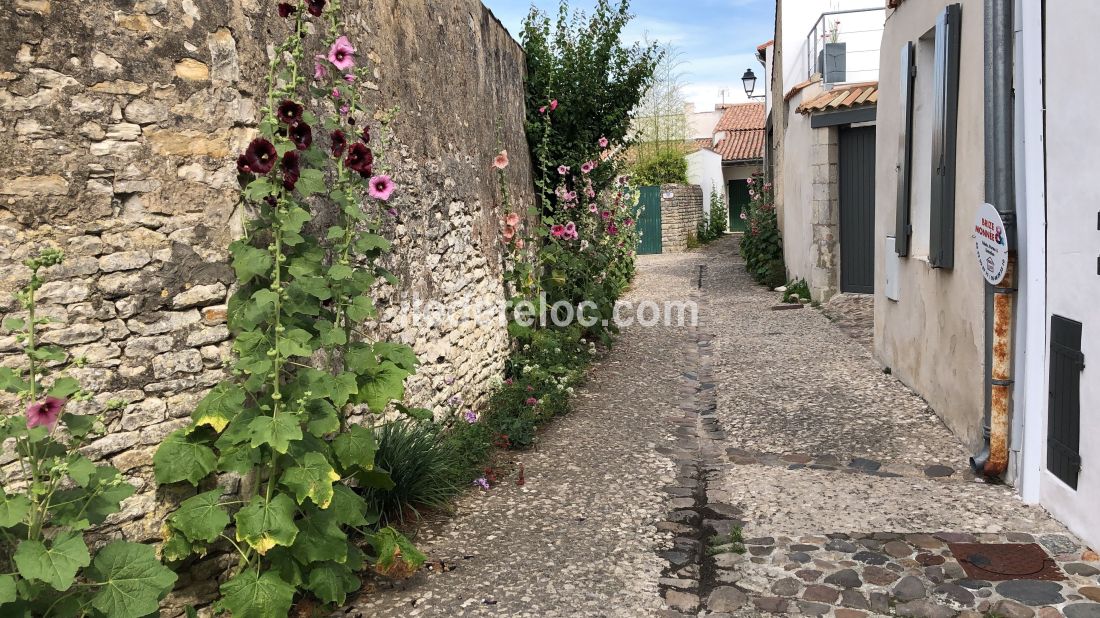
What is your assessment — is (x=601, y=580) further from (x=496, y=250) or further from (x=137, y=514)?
(x=496, y=250)

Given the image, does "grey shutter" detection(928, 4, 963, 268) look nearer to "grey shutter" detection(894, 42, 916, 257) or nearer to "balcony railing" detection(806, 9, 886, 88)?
"grey shutter" detection(894, 42, 916, 257)

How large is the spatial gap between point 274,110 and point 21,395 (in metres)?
1.49

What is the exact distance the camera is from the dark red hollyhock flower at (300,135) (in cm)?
327

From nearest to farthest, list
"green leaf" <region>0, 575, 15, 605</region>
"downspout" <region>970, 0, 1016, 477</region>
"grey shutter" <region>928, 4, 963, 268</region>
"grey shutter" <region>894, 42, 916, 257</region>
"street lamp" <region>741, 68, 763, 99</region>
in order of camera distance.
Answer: "green leaf" <region>0, 575, 15, 605</region>
"downspout" <region>970, 0, 1016, 477</region>
"grey shutter" <region>928, 4, 963, 268</region>
"grey shutter" <region>894, 42, 916, 257</region>
"street lamp" <region>741, 68, 763, 99</region>

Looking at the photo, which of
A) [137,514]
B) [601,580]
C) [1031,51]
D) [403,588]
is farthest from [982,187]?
[137,514]

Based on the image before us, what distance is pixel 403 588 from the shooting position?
351 centimetres

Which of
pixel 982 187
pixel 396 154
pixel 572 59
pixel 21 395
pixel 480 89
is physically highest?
pixel 572 59

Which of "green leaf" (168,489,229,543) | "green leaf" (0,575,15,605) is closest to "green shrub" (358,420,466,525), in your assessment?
"green leaf" (168,489,229,543)

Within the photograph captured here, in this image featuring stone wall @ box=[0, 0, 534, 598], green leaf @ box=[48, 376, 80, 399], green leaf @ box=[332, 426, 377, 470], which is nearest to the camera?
green leaf @ box=[48, 376, 80, 399]

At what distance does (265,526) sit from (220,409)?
468 mm

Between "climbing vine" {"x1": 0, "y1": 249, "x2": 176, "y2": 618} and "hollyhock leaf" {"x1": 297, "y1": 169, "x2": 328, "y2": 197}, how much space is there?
0.93m

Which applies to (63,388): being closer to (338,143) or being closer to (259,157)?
(259,157)

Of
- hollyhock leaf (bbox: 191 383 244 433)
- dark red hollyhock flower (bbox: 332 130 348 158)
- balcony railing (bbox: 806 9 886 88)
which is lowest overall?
hollyhock leaf (bbox: 191 383 244 433)

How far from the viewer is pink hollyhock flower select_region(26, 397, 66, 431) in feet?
8.01
